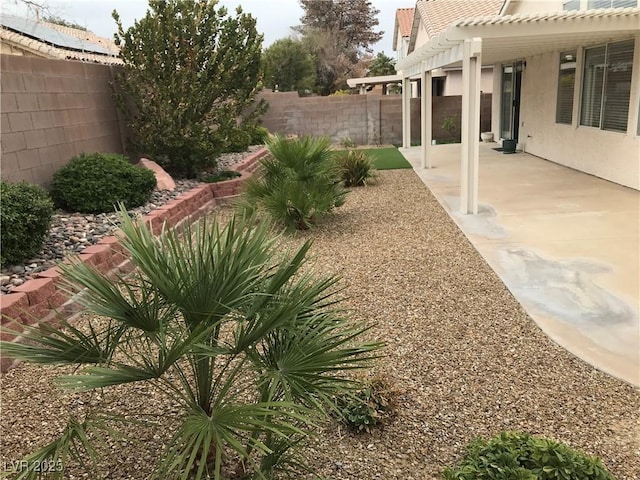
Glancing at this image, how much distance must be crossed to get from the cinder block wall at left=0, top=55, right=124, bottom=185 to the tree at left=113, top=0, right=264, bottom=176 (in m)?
0.59

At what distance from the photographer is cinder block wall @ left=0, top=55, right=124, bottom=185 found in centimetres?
644

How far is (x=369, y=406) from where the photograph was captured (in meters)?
3.05

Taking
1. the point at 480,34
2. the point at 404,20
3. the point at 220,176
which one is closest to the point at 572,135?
the point at 480,34

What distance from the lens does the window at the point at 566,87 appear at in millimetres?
11781

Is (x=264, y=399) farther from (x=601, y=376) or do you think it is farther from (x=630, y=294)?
(x=630, y=294)

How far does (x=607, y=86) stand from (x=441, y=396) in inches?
361

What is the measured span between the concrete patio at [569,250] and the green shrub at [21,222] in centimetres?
477

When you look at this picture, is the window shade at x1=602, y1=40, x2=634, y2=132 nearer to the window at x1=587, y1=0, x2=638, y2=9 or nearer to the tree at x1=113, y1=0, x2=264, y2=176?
the window at x1=587, y1=0, x2=638, y2=9

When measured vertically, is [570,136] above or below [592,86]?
below

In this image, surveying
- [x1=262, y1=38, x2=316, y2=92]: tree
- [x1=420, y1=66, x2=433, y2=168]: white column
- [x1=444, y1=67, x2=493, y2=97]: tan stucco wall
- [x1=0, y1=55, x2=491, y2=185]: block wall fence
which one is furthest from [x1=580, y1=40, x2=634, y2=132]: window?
[x1=262, y1=38, x2=316, y2=92]: tree

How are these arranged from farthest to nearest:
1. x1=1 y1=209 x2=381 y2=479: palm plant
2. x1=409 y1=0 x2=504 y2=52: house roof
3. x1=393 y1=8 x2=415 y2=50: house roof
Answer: x1=393 y1=8 x2=415 y2=50: house roof
x1=409 y1=0 x2=504 y2=52: house roof
x1=1 y1=209 x2=381 y2=479: palm plant

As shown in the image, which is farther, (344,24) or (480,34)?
(344,24)

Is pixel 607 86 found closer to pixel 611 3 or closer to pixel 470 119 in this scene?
pixel 611 3

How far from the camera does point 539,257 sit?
6020 millimetres
